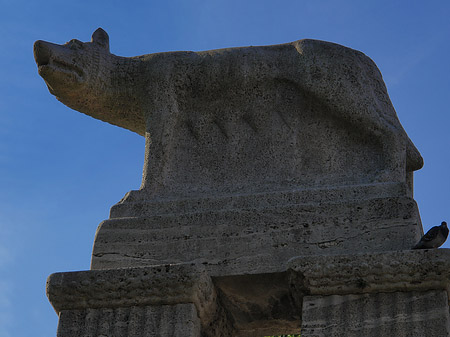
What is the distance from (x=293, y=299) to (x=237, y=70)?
89.6 inches

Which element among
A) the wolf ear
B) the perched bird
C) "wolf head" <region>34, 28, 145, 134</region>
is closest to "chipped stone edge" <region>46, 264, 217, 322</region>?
the perched bird

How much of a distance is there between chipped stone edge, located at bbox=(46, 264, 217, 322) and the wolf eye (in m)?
2.37

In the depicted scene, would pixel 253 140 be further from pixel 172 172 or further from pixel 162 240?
pixel 162 240

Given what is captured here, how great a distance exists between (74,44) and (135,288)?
271cm

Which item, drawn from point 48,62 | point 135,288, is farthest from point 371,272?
point 48,62

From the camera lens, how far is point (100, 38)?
9305 millimetres

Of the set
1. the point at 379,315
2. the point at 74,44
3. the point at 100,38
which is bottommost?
the point at 379,315

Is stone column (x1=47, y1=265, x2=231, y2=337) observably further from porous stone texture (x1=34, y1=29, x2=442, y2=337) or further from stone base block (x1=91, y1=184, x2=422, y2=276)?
stone base block (x1=91, y1=184, x2=422, y2=276)

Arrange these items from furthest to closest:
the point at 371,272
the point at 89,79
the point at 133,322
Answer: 1. the point at 89,79
2. the point at 133,322
3. the point at 371,272

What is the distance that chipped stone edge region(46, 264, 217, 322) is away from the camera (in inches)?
294

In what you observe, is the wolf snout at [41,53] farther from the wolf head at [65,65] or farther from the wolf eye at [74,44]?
the wolf eye at [74,44]

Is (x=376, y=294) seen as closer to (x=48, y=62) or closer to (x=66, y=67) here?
(x=66, y=67)

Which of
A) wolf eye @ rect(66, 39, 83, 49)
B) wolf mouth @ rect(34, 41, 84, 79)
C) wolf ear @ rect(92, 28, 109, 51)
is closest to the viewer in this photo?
wolf mouth @ rect(34, 41, 84, 79)

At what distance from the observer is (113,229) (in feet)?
26.6
